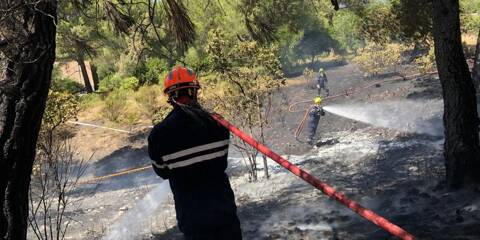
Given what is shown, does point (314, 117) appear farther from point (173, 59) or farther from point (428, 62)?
point (173, 59)

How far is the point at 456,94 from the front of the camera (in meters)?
6.78

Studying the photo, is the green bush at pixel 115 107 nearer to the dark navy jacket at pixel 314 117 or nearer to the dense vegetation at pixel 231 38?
the dense vegetation at pixel 231 38

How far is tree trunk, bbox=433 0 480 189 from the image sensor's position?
22.0 feet

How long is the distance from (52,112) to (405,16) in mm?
7831

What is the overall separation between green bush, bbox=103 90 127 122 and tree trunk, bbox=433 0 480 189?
18.5 m

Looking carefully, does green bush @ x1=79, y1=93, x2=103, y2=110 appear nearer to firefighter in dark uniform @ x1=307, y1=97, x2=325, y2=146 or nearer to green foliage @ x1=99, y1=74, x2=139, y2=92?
green foliage @ x1=99, y1=74, x2=139, y2=92

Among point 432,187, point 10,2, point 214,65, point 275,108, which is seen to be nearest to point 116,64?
point 275,108

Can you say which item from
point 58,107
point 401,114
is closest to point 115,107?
point 58,107

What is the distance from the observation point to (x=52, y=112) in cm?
1079

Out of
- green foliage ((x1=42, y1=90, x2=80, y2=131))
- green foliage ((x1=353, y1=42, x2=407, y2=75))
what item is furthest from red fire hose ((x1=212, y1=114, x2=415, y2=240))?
green foliage ((x1=353, y1=42, x2=407, y2=75))

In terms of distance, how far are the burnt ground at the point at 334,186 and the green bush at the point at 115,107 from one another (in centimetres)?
295

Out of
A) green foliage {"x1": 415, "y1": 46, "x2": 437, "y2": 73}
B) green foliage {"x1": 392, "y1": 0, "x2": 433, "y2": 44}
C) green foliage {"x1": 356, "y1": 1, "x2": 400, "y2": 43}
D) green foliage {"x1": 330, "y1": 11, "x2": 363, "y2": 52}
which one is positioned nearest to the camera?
green foliage {"x1": 392, "y1": 0, "x2": 433, "y2": 44}

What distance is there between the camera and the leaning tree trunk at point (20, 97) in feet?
9.29

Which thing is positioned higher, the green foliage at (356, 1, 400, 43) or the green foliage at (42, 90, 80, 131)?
the green foliage at (356, 1, 400, 43)
